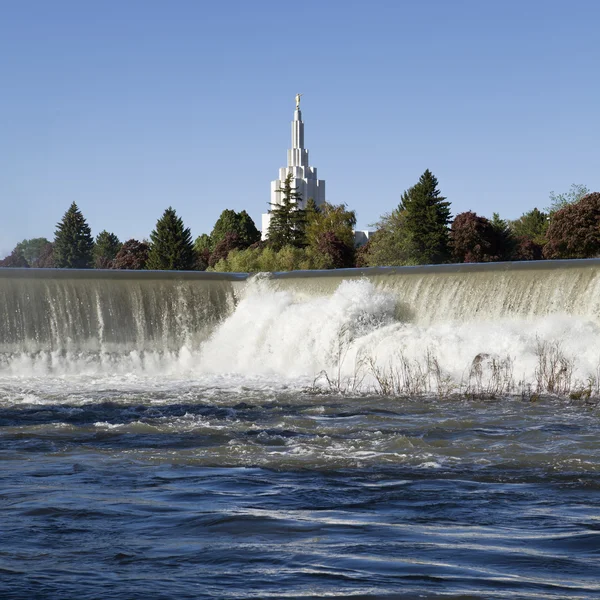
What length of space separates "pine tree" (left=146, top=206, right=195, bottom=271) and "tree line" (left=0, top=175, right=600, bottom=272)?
8 centimetres

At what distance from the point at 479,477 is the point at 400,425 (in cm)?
364

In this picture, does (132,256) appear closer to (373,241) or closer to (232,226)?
(232,226)

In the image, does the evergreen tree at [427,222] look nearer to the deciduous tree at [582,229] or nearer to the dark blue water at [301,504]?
the deciduous tree at [582,229]

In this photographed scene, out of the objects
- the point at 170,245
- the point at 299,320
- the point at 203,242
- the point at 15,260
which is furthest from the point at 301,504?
the point at 15,260

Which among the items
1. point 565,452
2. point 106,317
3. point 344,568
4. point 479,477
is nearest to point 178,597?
point 344,568

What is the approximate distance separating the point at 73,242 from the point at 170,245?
21480 millimetres

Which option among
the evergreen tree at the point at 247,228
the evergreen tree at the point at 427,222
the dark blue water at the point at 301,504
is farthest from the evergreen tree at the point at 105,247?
the dark blue water at the point at 301,504

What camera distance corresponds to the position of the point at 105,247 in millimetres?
107500

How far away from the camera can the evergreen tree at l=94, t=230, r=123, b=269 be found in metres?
104

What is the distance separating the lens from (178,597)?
549 centimetres

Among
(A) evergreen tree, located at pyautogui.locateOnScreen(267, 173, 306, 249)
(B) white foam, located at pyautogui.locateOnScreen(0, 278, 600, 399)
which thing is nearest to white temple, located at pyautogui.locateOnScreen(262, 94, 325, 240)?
(A) evergreen tree, located at pyautogui.locateOnScreen(267, 173, 306, 249)

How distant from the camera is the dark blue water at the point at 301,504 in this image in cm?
582

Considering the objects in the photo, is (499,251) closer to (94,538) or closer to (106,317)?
(106,317)

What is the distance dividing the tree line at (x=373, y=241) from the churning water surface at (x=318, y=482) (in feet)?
152
